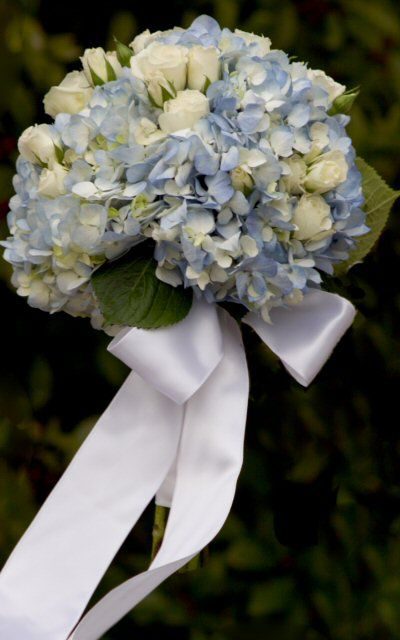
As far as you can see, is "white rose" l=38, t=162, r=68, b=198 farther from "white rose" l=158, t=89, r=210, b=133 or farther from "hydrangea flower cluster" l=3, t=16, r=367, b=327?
"white rose" l=158, t=89, r=210, b=133

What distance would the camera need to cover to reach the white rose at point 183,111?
931mm

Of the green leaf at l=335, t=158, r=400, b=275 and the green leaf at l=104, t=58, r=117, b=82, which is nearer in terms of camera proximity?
the green leaf at l=104, t=58, r=117, b=82

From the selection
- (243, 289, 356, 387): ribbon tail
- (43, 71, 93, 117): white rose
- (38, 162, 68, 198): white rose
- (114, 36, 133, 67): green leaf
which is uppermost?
(114, 36, 133, 67): green leaf

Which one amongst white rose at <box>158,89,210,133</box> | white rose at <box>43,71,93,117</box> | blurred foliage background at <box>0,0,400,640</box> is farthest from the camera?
blurred foliage background at <box>0,0,400,640</box>

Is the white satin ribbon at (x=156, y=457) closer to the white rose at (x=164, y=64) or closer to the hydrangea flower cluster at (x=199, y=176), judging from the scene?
the hydrangea flower cluster at (x=199, y=176)

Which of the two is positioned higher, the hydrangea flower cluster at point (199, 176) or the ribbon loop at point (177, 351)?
the hydrangea flower cluster at point (199, 176)

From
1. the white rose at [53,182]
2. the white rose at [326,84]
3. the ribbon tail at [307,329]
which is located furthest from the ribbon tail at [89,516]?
the white rose at [326,84]

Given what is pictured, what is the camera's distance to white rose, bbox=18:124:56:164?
999 millimetres

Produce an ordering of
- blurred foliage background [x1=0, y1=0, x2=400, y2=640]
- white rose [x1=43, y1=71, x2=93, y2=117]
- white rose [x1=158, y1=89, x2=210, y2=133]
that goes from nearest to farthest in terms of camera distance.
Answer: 1. white rose [x1=158, y1=89, x2=210, y2=133]
2. white rose [x1=43, y1=71, x2=93, y2=117]
3. blurred foliage background [x1=0, y1=0, x2=400, y2=640]

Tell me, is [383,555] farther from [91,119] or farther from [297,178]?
[91,119]

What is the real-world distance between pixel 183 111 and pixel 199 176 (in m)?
0.06

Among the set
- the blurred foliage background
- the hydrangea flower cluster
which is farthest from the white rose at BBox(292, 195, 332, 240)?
the blurred foliage background

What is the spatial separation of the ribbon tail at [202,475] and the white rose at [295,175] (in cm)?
18

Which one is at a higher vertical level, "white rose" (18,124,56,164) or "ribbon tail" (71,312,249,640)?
"white rose" (18,124,56,164)
